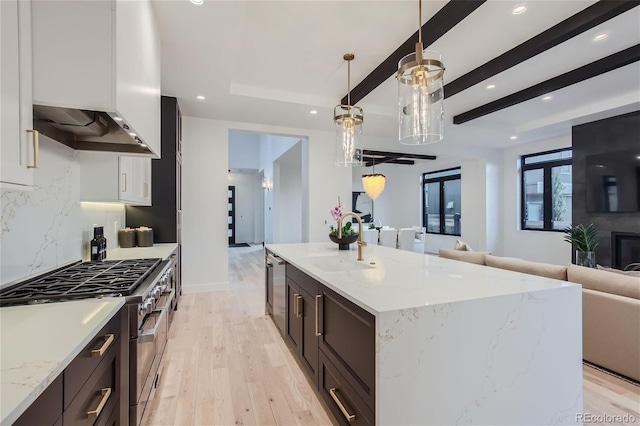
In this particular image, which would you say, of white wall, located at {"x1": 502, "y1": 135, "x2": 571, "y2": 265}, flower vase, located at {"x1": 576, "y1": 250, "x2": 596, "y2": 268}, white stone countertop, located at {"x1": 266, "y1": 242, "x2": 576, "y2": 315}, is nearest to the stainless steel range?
white stone countertop, located at {"x1": 266, "y1": 242, "x2": 576, "y2": 315}

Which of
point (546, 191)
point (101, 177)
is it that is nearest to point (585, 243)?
point (546, 191)

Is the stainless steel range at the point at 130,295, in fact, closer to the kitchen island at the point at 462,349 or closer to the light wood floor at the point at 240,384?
the light wood floor at the point at 240,384

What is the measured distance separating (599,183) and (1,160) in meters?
7.02

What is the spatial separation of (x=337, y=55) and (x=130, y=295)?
119 inches

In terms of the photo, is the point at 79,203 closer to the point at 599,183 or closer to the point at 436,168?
the point at 599,183

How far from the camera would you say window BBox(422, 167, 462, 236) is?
8.87m

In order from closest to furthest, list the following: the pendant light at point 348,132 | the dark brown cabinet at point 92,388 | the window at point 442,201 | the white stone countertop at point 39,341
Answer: the white stone countertop at point 39,341 → the dark brown cabinet at point 92,388 → the pendant light at point 348,132 → the window at point 442,201

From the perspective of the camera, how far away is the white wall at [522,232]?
20.6 feet

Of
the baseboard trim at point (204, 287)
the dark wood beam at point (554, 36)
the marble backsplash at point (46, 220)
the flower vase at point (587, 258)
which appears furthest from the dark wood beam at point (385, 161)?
the marble backsplash at point (46, 220)

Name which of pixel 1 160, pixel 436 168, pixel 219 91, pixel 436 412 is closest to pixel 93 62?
pixel 1 160

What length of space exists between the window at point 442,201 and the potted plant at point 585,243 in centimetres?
368

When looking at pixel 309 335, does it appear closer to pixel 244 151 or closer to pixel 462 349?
pixel 462 349

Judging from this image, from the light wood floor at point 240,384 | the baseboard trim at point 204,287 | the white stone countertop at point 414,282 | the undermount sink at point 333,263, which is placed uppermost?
the white stone countertop at point 414,282

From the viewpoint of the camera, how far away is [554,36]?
2.67 metres
